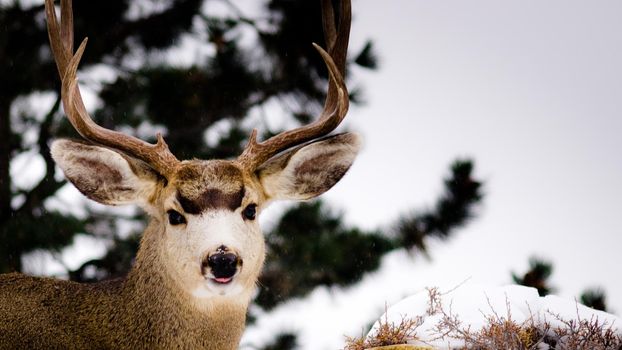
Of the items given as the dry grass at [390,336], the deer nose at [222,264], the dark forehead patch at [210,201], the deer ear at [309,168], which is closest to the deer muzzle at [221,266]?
the deer nose at [222,264]

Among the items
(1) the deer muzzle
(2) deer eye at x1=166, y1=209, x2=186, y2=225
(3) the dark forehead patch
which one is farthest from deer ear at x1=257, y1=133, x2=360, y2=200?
(1) the deer muzzle

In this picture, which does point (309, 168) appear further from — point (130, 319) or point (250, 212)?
point (130, 319)

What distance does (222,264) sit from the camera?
4004 millimetres

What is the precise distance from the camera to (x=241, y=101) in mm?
10727

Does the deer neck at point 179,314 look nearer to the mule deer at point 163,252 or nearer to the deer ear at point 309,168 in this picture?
the mule deer at point 163,252

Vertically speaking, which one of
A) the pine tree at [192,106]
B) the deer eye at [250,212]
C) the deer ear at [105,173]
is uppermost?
the deer eye at [250,212]

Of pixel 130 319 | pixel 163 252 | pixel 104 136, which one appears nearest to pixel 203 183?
pixel 163 252

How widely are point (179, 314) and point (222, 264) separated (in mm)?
547

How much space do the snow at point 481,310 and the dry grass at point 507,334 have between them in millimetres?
18

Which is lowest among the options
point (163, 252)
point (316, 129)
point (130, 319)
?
point (130, 319)

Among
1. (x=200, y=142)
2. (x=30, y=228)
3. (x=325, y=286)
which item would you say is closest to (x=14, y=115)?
(x=30, y=228)

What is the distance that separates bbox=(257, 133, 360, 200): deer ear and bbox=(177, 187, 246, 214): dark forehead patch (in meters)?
0.45

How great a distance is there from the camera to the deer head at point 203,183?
4.16m

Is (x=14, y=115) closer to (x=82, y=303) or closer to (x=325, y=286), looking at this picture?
(x=325, y=286)
